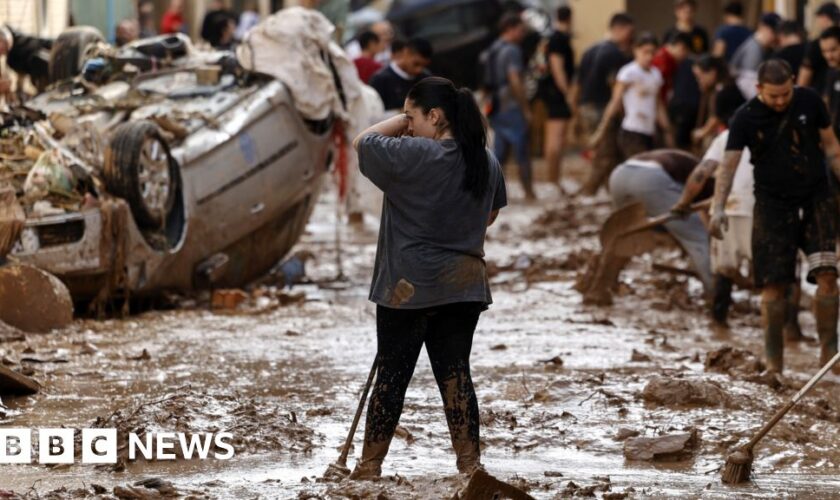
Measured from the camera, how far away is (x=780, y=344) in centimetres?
1002

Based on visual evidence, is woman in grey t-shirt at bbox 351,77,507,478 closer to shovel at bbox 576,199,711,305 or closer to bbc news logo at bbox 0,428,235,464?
bbc news logo at bbox 0,428,235,464

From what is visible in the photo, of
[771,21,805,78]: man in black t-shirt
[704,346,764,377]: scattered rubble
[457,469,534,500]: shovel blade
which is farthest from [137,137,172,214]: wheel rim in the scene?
[457,469,534,500]: shovel blade

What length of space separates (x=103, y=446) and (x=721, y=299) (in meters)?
5.82

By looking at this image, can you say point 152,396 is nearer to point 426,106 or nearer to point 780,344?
point 426,106

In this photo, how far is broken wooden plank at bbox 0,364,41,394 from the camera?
8.42m

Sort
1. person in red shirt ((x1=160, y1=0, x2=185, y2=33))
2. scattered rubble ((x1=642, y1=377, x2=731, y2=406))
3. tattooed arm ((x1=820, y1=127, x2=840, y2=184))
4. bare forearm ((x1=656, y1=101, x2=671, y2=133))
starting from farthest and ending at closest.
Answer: person in red shirt ((x1=160, y1=0, x2=185, y2=33))
bare forearm ((x1=656, y1=101, x2=671, y2=133))
tattooed arm ((x1=820, y1=127, x2=840, y2=184))
scattered rubble ((x1=642, y1=377, x2=731, y2=406))

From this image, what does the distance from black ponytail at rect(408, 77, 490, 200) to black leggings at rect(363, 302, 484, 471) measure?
48cm

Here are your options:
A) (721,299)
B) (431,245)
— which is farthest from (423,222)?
(721,299)

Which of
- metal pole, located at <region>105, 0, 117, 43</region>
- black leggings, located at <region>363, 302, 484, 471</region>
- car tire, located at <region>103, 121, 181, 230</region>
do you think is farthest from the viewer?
metal pole, located at <region>105, 0, 117, 43</region>

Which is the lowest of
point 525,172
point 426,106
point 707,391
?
point 525,172

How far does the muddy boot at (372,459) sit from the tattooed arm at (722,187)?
139 inches

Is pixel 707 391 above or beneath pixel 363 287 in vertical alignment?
above

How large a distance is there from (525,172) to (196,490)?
1482cm

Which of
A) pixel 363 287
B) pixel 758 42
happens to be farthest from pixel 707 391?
pixel 758 42
